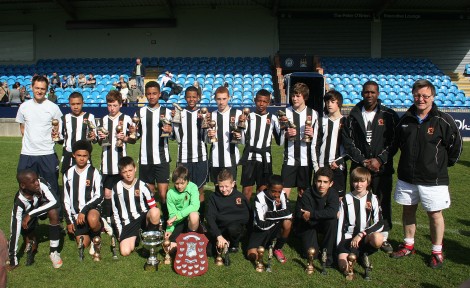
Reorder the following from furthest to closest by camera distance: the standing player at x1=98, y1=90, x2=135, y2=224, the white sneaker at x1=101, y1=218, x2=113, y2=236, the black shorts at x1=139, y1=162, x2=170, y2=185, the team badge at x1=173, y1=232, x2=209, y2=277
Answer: the black shorts at x1=139, y1=162, x2=170, y2=185 → the standing player at x1=98, y1=90, x2=135, y2=224 → the white sneaker at x1=101, y1=218, x2=113, y2=236 → the team badge at x1=173, y1=232, x2=209, y2=277

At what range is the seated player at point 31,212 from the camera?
3914 millimetres

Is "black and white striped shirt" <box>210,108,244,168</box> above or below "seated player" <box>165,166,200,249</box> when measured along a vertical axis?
above

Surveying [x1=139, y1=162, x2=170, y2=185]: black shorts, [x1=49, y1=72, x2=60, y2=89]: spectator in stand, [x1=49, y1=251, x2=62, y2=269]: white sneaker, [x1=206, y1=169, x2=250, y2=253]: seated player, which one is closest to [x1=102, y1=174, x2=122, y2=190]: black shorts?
[x1=139, y1=162, x2=170, y2=185]: black shorts

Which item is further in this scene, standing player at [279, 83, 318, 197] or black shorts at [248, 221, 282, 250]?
standing player at [279, 83, 318, 197]

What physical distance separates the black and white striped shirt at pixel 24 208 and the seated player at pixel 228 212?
1.68m

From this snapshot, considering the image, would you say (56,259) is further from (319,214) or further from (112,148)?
(319,214)

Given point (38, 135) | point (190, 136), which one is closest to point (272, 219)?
point (190, 136)

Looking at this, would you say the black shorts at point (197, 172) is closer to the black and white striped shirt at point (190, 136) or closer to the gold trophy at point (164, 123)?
the black and white striped shirt at point (190, 136)

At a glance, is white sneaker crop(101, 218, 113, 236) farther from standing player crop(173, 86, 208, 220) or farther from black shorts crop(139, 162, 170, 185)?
standing player crop(173, 86, 208, 220)

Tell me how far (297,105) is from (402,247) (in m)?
1.96

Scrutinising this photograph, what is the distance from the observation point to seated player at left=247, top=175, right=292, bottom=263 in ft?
13.5

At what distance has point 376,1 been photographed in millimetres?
19094

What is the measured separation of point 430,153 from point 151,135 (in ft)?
10.5

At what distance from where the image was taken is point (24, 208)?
13.2 ft
